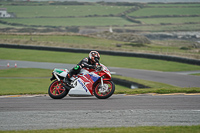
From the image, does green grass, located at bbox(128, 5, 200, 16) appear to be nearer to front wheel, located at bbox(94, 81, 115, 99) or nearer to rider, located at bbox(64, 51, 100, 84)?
rider, located at bbox(64, 51, 100, 84)

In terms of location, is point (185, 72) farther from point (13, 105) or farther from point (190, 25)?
point (190, 25)

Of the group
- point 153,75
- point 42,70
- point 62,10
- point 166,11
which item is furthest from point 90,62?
point 62,10

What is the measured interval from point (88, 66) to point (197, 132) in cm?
650

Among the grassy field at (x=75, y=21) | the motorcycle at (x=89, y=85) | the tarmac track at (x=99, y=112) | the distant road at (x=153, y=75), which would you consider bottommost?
the distant road at (x=153, y=75)

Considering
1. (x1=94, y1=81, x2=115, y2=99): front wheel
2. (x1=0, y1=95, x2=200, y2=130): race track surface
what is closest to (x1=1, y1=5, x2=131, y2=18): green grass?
(x1=94, y1=81, x2=115, y2=99): front wheel

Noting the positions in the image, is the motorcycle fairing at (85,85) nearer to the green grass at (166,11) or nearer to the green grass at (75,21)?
the green grass at (75,21)

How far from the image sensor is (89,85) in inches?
586

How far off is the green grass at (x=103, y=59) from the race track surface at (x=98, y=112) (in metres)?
28.4

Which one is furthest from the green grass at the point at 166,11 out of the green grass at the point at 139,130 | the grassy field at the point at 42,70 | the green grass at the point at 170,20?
the green grass at the point at 139,130

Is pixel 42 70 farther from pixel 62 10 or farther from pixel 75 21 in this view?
pixel 62 10

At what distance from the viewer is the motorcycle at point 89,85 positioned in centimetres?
1473

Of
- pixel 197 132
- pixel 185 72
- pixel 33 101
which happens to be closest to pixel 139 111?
pixel 197 132

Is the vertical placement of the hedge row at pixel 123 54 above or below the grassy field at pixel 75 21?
below

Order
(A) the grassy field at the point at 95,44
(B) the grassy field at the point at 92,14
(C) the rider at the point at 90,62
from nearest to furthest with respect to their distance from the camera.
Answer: (C) the rider at the point at 90,62
(A) the grassy field at the point at 95,44
(B) the grassy field at the point at 92,14
